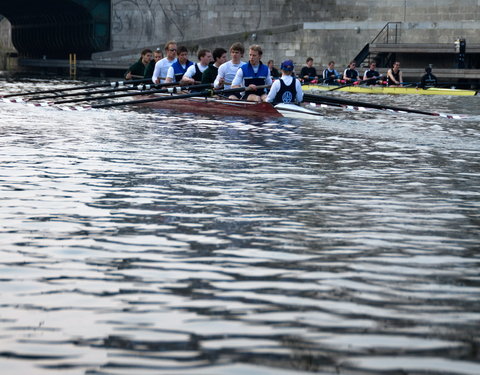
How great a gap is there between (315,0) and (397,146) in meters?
37.4

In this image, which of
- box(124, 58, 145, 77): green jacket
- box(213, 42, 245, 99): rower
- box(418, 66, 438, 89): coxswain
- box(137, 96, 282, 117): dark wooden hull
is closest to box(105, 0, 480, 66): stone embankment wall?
box(418, 66, 438, 89): coxswain

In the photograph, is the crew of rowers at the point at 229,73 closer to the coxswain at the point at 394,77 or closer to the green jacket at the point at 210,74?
the green jacket at the point at 210,74

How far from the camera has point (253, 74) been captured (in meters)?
18.5

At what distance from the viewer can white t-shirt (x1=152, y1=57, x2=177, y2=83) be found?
22406mm

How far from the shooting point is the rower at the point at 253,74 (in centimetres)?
1828

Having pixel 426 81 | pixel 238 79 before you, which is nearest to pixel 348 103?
pixel 238 79

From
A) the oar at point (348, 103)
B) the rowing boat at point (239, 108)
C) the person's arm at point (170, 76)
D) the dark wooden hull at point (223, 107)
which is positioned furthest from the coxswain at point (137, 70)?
the oar at point (348, 103)

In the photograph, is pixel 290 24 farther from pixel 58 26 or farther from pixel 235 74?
pixel 235 74

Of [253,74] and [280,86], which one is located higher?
[253,74]

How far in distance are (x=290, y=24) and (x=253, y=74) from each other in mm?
32251

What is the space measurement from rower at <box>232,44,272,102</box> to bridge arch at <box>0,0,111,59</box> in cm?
3704

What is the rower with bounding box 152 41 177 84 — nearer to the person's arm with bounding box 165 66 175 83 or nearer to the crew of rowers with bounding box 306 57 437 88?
the person's arm with bounding box 165 66 175 83

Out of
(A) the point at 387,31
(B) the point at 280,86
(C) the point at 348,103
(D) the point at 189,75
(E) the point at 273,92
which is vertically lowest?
(C) the point at 348,103

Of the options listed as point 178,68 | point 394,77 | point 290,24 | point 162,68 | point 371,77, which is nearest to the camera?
point 178,68
